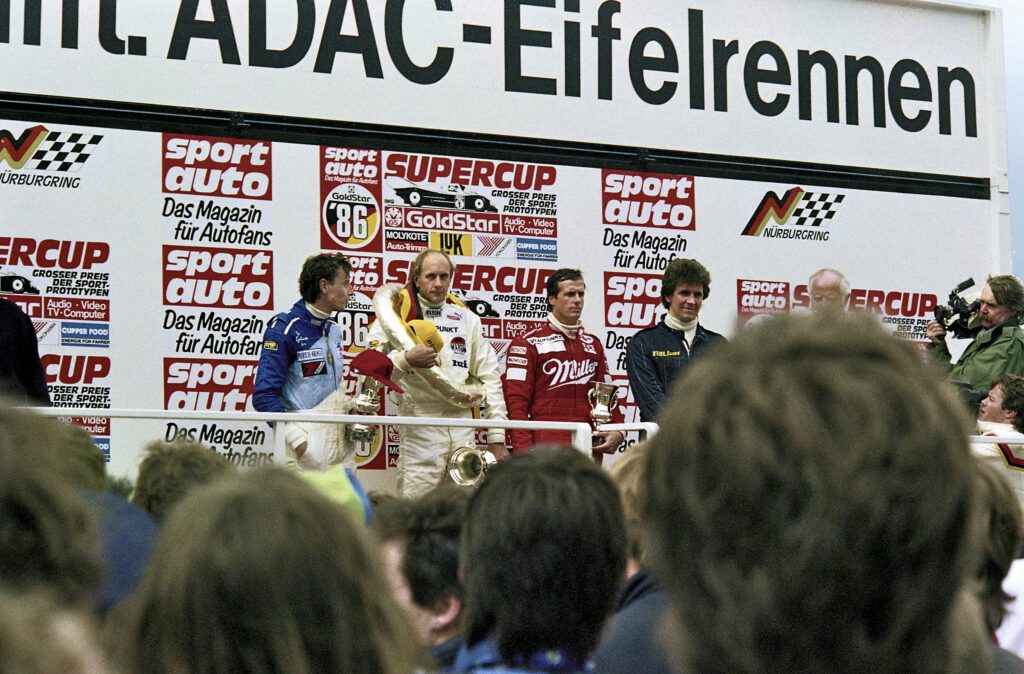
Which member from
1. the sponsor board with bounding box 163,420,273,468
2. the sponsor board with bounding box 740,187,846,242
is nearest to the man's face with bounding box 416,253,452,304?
the sponsor board with bounding box 163,420,273,468

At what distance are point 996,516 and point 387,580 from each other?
1468 mm

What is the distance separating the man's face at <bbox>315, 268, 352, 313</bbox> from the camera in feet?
28.0

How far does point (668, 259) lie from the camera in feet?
34.7

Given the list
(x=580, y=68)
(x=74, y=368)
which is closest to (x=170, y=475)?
(x=74, y=368)

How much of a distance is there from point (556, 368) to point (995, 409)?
2.69 metres

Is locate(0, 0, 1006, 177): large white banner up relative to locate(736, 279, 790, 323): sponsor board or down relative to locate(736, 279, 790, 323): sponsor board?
up

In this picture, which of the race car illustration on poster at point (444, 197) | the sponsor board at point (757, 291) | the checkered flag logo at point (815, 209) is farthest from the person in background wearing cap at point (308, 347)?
the checkered flag logo at point (815, 209)

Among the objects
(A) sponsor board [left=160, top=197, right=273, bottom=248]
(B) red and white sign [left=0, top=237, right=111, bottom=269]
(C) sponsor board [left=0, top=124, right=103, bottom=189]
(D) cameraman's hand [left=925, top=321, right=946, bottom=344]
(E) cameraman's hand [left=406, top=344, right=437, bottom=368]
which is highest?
(C) sponsor board [left=0, top=124, right=103, bottom=189]

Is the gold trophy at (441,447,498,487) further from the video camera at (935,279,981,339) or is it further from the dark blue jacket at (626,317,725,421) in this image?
the video camera at (935,279,981,339)

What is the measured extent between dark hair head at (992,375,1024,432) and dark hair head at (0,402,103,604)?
22.6 feet

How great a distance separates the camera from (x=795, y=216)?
1097 centimetres

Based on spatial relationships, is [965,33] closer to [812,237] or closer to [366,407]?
[812,237]

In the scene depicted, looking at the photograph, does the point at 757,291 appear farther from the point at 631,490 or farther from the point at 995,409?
the point at 631,490

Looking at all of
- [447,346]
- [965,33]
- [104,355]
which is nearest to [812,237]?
[965,33]
